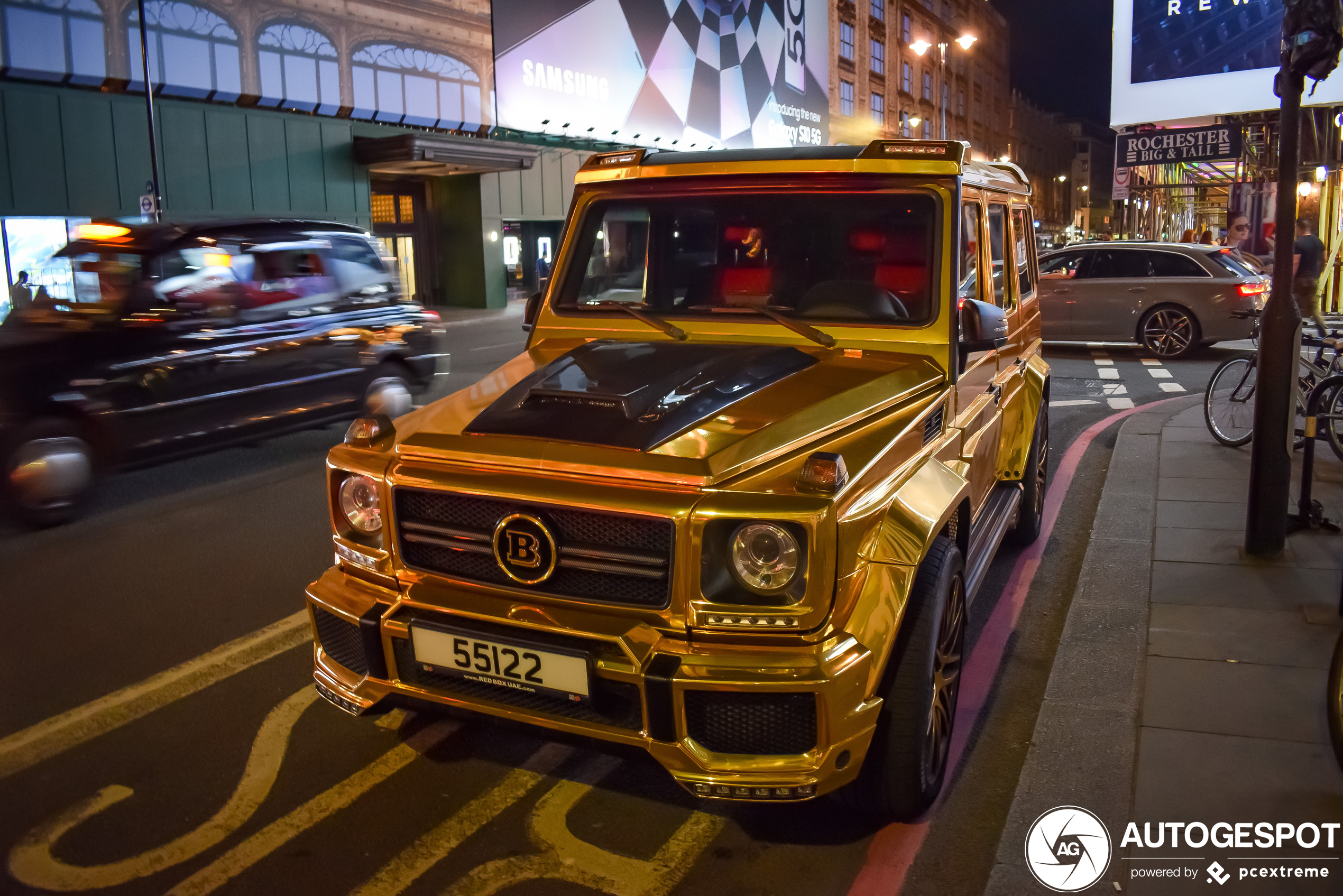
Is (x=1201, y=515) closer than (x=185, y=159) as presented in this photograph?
Yes

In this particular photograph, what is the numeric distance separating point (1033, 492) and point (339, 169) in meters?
25.7

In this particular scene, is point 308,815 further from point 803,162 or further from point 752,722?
point 803,162

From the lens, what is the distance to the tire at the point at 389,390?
9.38m

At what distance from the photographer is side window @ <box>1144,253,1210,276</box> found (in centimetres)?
1520

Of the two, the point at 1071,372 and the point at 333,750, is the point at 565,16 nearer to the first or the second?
the point at 1071,372

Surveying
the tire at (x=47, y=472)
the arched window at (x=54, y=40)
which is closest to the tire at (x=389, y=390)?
the tire at (x=47, y=472)

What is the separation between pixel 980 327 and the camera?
3773mm

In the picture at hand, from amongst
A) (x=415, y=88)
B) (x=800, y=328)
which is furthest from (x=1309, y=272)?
(x=415, y=88)

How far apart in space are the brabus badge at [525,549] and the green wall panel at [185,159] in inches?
961

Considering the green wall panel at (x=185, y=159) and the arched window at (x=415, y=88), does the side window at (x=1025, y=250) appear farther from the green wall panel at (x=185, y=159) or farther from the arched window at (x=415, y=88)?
the arched window at (x=415, y=88)

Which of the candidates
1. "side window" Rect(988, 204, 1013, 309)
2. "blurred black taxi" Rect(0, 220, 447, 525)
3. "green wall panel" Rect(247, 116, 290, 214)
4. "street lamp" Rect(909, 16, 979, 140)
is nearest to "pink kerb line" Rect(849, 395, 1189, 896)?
"side window" Rect(988, 204, 1013, 309)

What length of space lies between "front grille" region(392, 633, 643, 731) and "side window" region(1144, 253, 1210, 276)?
14869 millimetres

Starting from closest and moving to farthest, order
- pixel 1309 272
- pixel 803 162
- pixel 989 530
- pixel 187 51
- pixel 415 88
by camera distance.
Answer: pixel 803 162 → pixel 989 530 → pixel 1309 272 → pixel 187 51 → pixel 415 88

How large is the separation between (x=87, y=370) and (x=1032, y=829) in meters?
6.41
